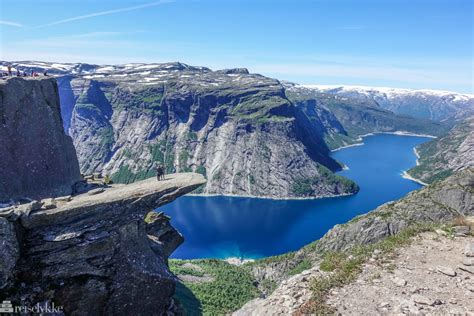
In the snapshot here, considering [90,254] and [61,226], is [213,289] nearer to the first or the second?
[90,254]

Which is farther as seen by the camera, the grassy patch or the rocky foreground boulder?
the rocky foreground boulder

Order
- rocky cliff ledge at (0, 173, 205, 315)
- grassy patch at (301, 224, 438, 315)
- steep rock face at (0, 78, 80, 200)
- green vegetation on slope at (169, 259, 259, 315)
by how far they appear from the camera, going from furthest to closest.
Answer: green vegetation on slope at (169, 259, 259, 315) → steep rock face at (0, 78, 80, 200) → rocky cliff ledge at (0, 173, 205, 315) → grassy patch at (301, 224, 438, 315)

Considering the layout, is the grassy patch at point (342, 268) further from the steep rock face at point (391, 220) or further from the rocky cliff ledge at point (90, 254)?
the steep rock face at point (391, 220)

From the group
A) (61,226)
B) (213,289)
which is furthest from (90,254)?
(213,289)

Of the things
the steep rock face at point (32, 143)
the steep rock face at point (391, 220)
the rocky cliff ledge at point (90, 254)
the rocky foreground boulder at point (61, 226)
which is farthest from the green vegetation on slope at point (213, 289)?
the steep rock face at point (32, 143)

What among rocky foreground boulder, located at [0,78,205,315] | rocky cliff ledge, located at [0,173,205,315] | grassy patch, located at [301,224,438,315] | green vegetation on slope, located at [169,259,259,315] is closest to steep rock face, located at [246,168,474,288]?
green vegetation on slope, located at [169,259,259,315]

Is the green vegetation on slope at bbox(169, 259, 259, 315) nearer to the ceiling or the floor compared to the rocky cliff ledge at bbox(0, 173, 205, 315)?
nearer to the floor

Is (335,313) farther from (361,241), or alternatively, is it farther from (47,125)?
(361,241)

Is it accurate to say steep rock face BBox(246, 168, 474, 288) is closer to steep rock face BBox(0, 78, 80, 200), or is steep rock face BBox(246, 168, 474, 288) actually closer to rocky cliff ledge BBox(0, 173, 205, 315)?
rocky cliff ledge BBox(0, 173, 205, 315)
